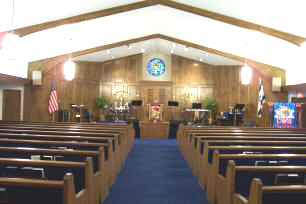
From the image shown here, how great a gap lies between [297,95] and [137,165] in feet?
29.0

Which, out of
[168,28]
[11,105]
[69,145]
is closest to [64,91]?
[11,105]

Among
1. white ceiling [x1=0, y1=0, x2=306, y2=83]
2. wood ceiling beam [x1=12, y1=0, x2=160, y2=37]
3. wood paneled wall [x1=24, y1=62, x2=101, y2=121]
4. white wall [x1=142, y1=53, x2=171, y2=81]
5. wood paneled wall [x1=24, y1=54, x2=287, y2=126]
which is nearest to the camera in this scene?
white ceiling [x1=0, y1=0, x2=306, y2=83]

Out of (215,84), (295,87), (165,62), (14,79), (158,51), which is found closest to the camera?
(14,79)

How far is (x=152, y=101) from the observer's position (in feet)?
46.2

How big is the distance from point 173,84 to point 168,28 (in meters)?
4.72

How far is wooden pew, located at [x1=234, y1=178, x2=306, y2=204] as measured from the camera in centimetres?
152

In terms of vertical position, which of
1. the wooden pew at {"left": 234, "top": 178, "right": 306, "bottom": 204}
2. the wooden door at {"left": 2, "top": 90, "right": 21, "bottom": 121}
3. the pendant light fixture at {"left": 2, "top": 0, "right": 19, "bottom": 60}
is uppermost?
the pendant light fixture at {"left": 2, "top": 0, "right": 19, "bottom": 60}

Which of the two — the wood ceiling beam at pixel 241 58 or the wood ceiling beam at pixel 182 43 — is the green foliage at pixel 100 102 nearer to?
the wood ceiling beam at pixel 182 43

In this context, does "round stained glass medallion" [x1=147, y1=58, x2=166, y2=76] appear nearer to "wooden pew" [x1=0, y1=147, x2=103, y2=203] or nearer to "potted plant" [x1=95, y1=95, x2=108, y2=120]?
"potted plant" [x1=95, y1=95, x2=108, y2=120]

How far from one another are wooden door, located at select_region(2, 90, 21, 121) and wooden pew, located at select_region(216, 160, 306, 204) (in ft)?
31.4

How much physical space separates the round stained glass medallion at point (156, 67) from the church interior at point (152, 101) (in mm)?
62

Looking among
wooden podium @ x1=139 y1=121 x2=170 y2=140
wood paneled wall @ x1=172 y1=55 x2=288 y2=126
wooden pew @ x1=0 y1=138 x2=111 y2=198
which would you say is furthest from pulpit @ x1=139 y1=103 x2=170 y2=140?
wood paneled wall @ x1=172 y1=55 x2=288 y2=126

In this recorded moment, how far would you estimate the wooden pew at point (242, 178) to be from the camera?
6.32 ft

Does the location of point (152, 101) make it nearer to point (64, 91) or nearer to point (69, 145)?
point (64, 91)
